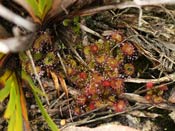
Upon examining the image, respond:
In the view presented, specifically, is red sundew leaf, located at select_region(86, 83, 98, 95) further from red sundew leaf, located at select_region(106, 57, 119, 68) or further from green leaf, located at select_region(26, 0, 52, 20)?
green leaf, located at select_region(26, 0, 52, 20)

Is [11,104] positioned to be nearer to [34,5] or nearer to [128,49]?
[34,5]

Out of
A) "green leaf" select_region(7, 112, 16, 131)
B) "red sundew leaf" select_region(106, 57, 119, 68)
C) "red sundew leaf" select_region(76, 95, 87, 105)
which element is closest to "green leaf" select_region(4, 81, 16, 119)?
"green leaf" select_region(7, 112, 16, 131)

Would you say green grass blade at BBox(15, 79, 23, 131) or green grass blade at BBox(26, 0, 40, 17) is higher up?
green grass blade at BBox(26, 0, 40, 17)

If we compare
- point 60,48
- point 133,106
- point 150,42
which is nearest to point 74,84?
point 60,48

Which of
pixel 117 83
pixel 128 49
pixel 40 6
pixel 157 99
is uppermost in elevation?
pixel 40 6

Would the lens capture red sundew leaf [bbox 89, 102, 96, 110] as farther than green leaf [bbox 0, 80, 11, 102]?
Yes

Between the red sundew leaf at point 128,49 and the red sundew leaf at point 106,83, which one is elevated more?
the red sundew leaf at point 128,49

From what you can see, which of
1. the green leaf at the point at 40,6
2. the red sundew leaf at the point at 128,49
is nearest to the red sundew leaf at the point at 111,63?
the red sundew leaf at the point at 128,49

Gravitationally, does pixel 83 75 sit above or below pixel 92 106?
above

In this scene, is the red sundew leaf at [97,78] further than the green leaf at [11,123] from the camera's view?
Yes

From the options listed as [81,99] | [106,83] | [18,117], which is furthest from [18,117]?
[106,83]

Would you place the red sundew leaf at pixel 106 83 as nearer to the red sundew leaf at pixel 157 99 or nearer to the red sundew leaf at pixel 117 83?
the red sundew leaf at pixel 117 83

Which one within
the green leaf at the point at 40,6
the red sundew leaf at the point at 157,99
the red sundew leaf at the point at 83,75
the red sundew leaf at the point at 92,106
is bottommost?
the red sundew leaf at the point at 157,99
